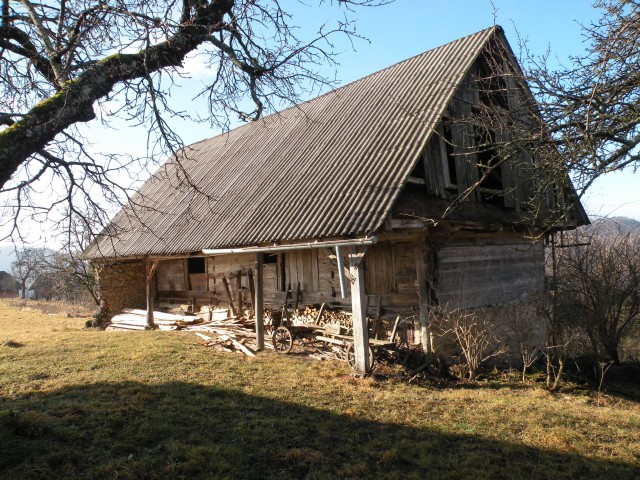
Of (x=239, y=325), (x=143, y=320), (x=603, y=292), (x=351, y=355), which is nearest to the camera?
(x=351, y=355)

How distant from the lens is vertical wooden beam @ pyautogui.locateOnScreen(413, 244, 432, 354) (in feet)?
30.6

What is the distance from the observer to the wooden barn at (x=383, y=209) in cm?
906

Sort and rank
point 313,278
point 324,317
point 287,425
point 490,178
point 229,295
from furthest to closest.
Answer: point 229,295, point 490,178, point 313,278, point 324,317, point 287,425

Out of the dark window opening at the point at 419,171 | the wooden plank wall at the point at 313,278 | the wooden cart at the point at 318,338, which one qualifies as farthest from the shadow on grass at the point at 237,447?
the dark window opening at the point at 419,171

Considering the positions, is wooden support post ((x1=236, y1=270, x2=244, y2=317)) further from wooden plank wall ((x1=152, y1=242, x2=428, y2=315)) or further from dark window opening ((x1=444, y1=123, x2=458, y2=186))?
dark window opening ((x1=444, y1=123, x2=458, y2=186))

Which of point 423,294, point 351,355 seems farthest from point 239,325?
point 423,294

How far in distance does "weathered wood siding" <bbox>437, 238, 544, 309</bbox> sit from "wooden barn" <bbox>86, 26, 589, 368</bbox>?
46 mm

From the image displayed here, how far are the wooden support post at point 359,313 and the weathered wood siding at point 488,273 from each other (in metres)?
1.92

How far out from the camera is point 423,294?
940 cm

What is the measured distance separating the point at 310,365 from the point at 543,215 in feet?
24.0

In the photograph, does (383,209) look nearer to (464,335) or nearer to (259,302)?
(464,335)

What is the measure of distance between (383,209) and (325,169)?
3.00 metres

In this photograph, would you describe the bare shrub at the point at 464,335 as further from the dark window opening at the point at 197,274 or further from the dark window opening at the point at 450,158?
the dark window opening at the point at 197,274

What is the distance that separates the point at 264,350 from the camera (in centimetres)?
1124
